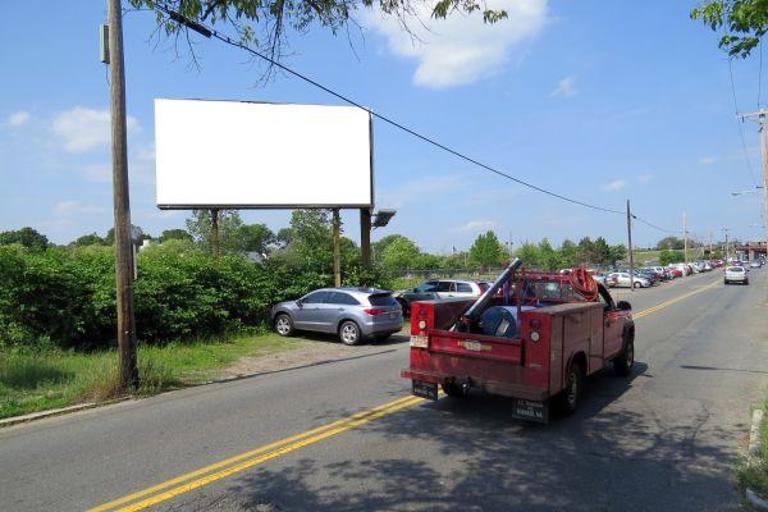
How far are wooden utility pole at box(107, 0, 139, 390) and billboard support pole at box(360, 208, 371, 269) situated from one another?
13394 mm

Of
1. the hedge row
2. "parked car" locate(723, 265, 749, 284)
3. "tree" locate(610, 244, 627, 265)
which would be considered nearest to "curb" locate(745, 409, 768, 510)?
the hedge row

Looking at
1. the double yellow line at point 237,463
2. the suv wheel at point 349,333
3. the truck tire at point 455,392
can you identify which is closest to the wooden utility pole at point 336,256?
the suv wheel at point 349,333

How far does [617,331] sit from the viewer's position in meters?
9.92

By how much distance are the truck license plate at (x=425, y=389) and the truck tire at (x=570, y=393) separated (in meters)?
1.56

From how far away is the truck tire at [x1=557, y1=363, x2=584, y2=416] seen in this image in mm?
7616

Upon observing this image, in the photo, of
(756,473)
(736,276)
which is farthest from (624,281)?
(756,473)

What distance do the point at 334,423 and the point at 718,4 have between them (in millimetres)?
6417

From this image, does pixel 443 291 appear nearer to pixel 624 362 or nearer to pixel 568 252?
pixel 624 362

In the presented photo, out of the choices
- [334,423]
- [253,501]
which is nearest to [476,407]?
[334,423]

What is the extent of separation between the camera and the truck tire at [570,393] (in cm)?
762

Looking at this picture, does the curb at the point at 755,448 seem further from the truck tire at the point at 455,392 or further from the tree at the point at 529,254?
the tree at the point at 529,254

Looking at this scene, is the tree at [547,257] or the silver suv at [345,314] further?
the tree at [547,257]

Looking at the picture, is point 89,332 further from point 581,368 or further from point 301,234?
point 301,234

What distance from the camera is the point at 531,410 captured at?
699 cm
